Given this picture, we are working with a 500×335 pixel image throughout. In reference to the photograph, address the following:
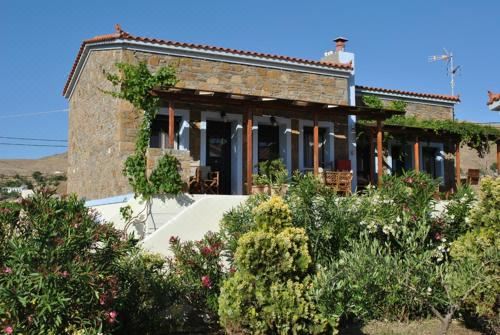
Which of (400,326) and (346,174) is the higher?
(346,174)

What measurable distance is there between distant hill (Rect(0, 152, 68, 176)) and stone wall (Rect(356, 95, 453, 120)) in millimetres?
45649

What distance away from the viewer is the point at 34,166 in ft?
210

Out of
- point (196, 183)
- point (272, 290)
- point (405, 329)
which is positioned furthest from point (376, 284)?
point (196, 183)

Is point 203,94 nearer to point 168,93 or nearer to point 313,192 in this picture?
point 168,93

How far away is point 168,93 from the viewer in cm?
1123

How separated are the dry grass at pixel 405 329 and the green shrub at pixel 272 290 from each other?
4.92ft

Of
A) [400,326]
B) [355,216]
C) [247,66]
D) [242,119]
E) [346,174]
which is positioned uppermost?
[247,66]

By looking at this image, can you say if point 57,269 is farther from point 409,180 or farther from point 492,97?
point 492,97

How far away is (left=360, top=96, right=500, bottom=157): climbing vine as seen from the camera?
1717 cm

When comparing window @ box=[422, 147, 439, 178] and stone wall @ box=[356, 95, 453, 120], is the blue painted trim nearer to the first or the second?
stone wall @ box=[356, 95, 453, 120]

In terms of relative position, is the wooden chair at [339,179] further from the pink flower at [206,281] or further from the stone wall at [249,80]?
the pink flower at [206,281]

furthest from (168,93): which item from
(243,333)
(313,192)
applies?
(243,333)

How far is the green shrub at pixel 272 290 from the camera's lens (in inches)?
238

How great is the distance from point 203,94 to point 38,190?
6.42m
